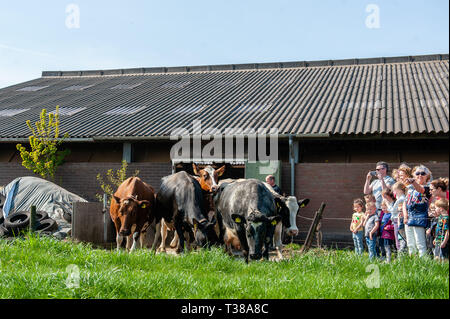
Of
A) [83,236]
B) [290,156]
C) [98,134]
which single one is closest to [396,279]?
[83,236]

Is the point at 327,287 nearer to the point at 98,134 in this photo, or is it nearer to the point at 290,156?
the point at 290,156

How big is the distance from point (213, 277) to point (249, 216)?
76.1 inches

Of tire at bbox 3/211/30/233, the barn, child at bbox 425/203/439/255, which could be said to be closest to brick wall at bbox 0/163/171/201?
the barn

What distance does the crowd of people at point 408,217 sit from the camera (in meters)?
6.39

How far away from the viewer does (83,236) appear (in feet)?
33.3

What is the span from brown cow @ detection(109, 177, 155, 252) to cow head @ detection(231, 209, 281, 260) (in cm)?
219

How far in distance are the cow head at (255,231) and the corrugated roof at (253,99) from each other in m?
5.63

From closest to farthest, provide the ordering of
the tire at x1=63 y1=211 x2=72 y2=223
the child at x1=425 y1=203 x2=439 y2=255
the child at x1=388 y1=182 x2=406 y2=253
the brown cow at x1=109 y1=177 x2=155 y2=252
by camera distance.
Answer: the child at x1=425 y1=203 x2=439 y2=255 → the child at x1=388 y1=182 x2=406 y2=253 → the brown cow at x1=109 y1=177 x2=155 y2=252 → the tire at x1=63 y1=211 x2=72 y2=223

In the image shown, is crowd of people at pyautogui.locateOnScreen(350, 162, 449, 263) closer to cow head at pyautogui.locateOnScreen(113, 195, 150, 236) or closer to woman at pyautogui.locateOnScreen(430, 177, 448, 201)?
woman at pyautogui.locateOnScreen(430, 177, 448, 201)

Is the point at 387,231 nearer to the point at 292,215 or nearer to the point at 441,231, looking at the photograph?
the point at 441,231

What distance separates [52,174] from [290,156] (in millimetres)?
7325

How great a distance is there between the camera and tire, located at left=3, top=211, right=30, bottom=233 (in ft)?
34.8

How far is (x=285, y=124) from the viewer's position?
13.5m

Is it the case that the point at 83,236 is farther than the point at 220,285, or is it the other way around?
the point at 83,236
